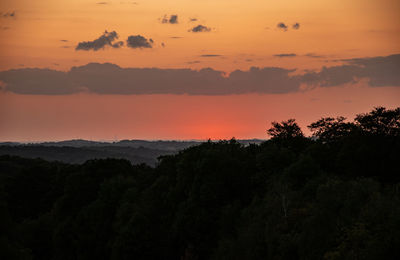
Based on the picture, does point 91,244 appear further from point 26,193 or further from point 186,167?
point 26,193

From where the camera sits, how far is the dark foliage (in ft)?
202

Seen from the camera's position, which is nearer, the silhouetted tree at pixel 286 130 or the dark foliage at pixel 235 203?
the dark foliage at pixel 235 203

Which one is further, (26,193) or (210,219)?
(26,193)

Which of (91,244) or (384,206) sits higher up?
(384,206)

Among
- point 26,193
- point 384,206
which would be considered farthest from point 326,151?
point 26,193

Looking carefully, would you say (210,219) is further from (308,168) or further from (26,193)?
(26,193)

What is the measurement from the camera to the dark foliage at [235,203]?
61.7 m

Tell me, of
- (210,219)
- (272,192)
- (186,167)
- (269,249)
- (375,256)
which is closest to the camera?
(375,256)

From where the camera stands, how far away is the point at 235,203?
313 feet

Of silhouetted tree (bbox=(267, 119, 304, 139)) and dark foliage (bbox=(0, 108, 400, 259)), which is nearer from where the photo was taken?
dark foliage (bbox=(0, 108, 400, 259))

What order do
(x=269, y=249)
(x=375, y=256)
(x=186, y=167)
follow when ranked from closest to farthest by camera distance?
(x=375, y=256) → (x=269, y=249) → (x=186, y=167)

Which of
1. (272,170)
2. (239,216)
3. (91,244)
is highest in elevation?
(272,170)

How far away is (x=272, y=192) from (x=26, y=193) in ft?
224

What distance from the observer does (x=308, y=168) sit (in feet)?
291
